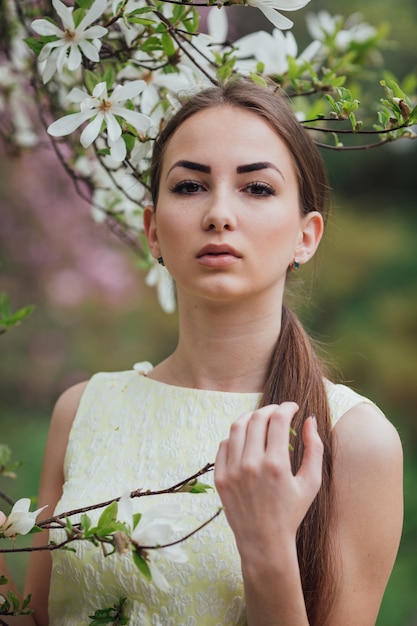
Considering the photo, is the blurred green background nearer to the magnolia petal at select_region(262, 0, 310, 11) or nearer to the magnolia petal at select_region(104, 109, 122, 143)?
the magnolia petal at select_region(104, 109, 122, 143)

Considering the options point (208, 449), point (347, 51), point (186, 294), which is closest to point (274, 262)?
point (186, 294)

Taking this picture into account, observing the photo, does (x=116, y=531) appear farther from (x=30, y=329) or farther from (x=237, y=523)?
(x=30, y=329)

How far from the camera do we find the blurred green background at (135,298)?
4.96 m

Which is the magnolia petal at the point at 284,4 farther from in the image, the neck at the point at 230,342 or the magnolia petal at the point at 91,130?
the neck at the point at 230,342

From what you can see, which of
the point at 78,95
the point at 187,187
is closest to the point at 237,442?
the point at 187,187

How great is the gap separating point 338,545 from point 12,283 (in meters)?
3.90

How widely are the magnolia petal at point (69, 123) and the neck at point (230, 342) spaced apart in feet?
1.26

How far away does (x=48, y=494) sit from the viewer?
1828 millimetres

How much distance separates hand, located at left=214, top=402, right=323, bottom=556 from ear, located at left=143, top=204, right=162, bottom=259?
1.92 ft

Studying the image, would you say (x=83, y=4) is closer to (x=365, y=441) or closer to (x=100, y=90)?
(x=100, y=90)

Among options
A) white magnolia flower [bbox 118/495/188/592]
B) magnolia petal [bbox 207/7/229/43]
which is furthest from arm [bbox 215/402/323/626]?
magnolia petal [bbox 207/7/229/43]

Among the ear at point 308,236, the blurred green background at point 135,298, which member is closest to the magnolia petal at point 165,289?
the ear at point 308,236

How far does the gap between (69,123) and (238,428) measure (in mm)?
609

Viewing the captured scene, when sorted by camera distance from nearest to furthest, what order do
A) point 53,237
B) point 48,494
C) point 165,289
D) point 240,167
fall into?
point 240,167
point 48,494
point 165,289
point 53,237
